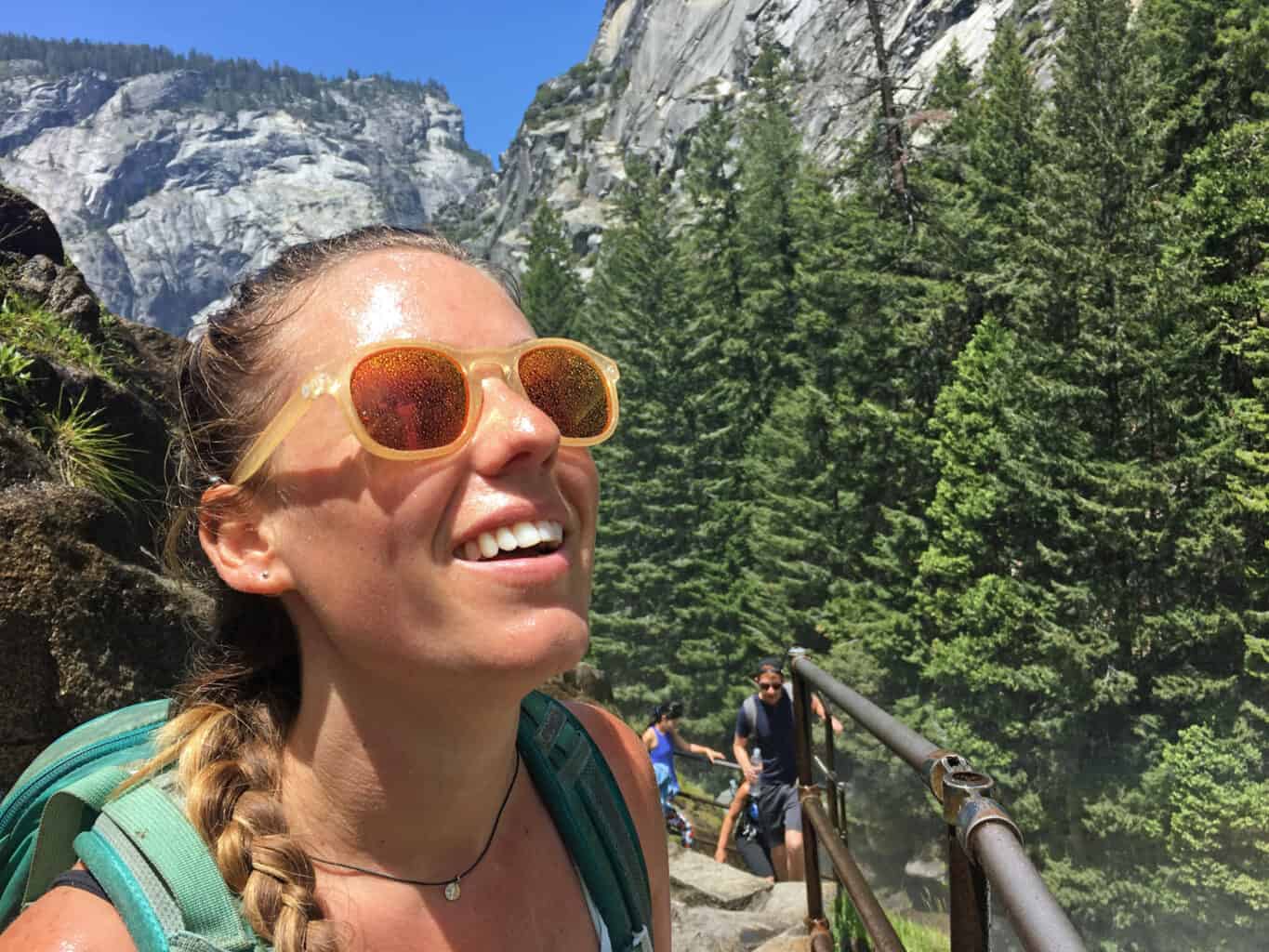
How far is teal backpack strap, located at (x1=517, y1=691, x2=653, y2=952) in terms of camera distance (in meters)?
1.31

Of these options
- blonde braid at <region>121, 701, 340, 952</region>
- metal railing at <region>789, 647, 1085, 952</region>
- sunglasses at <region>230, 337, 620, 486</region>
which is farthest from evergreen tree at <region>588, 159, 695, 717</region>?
sunglasses at <region>230, 337, 620, 486</region>

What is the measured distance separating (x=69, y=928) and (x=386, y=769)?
0.37 meters

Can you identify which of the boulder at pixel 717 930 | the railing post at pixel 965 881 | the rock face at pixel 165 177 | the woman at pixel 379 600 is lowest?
the boulder at pixel 717 930

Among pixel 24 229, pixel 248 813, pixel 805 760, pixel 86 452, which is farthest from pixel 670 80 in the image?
pixel 248 813

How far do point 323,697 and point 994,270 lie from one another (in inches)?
970

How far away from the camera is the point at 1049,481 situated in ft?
64.5

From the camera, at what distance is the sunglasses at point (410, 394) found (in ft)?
3.54

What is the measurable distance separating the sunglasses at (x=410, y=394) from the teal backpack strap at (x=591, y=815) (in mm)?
503

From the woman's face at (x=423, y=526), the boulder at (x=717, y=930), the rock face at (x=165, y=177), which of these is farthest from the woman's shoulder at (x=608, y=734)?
the rock face at (x=165, y=177)

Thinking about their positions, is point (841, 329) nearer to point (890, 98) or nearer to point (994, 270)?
point (994, 270)

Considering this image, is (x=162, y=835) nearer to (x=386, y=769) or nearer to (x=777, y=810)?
(x=386, y=769)

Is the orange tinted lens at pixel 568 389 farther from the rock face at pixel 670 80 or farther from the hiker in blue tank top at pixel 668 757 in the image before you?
the rock face at pixel 670 80

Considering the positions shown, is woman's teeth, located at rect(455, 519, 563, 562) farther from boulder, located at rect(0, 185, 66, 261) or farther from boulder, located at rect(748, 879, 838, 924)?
boulder, located at rect(0, 185, 66, 261)

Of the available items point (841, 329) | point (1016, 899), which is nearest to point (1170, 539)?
point (841, 329)
